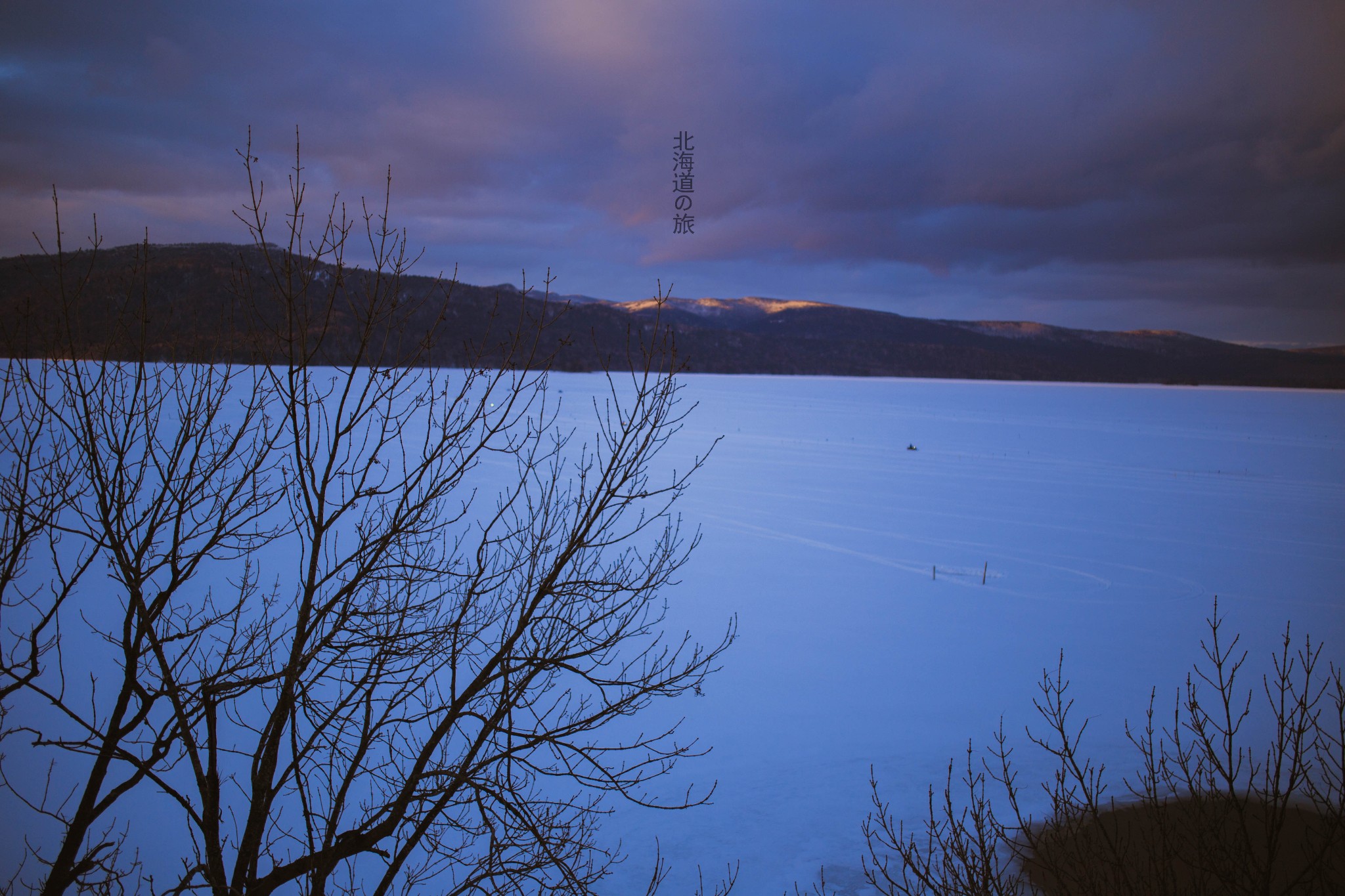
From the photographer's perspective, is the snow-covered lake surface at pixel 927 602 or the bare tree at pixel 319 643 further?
the snow-covered lake surface at pixel 927 602

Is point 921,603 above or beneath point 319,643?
beneath

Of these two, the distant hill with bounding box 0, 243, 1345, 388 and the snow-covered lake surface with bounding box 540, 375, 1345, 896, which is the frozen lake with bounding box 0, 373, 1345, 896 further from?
the distant hill with bounding box 0, 243, 1345, 388

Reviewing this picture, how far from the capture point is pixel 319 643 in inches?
137

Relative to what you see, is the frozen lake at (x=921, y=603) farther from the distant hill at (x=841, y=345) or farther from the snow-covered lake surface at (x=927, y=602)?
the distant hill at (x=841, y=345)

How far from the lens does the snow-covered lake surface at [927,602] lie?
22.4ft

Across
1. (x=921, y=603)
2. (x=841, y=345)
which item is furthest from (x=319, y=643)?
(x=841, y=345)

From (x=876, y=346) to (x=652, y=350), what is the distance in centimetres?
11334

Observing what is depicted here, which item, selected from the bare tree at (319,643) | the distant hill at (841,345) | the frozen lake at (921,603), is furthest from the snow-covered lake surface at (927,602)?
the distant hill at (841,345)

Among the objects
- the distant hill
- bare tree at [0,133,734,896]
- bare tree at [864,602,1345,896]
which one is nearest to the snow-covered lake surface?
bare tree at [864,602,1345,896]

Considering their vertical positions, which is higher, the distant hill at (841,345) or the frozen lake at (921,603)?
the distant hill at (841,345)

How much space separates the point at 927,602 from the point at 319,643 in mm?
9701

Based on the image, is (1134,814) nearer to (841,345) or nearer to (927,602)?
(927,602)

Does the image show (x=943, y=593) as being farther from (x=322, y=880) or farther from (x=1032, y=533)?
(x=322, y=880)

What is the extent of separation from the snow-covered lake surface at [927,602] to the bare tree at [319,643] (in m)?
0.75
